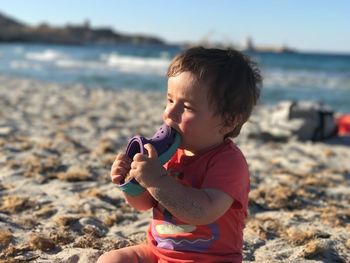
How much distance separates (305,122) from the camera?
7.40 meters

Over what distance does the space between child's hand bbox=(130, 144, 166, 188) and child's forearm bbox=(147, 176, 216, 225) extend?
0.08 ft

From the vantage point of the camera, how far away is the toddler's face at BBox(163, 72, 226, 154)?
2.13m

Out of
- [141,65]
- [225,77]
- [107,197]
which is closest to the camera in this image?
[225,77]

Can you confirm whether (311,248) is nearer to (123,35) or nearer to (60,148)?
(60,148)

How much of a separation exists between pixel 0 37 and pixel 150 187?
287ft

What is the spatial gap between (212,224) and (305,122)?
5497 mm

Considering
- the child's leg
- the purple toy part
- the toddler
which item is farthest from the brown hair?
the child's leg

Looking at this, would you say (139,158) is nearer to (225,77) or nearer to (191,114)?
(191,114)

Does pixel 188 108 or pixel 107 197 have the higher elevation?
pixel 188 108

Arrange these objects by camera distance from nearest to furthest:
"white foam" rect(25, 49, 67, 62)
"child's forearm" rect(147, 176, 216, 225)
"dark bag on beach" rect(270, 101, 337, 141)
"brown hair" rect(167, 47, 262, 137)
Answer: "child's forearm" rect(147, 176, 216, 225)
"brown hair" rect(167, 47, 262, 137)
"dark bag on beach" rect(270, 101, 337, 141)
"white foam" rect(25, 49, 67, 62)

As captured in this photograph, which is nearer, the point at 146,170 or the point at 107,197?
the point at 146,170

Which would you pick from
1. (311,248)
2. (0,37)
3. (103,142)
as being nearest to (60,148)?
(103,142)

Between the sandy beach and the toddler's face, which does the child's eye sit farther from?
the sandy beach

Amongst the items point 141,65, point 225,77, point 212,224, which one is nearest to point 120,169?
point 212,224
